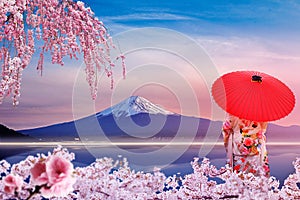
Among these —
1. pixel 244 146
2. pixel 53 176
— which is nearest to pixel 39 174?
pixel 53 176

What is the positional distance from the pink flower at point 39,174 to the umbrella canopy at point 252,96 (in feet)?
9.01

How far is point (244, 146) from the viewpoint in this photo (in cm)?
420

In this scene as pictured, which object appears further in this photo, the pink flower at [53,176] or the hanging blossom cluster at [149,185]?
the hanging blossom cluster at [149,185]

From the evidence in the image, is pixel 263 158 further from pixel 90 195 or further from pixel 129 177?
pixel 90 195

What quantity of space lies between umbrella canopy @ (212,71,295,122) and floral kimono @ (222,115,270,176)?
0.16 meters

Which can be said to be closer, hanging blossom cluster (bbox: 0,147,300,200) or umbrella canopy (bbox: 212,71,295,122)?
hanging blossom cluster (bbox: 0,147,300,200)

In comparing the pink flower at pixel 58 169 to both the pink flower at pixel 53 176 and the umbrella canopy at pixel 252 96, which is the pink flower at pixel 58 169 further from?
the umbrella canopy at pixel 252 96

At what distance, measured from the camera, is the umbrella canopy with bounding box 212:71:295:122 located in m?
4.14

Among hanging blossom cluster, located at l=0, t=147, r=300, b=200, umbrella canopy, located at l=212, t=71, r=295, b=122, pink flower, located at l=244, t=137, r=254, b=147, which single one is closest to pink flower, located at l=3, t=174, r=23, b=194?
hanging blossom cluster, located at l=0, t=147, r=300, b=200

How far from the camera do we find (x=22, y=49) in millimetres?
4594

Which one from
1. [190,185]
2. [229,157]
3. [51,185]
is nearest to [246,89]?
[229,157]

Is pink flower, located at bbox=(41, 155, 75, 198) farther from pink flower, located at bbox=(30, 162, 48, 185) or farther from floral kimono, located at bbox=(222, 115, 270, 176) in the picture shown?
floral kimono, located at bbox=(222, 115, 270, 176)

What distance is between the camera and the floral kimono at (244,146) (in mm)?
4207

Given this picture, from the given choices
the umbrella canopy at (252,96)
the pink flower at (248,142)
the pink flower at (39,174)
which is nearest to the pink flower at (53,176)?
the pink flower at (39,174)
